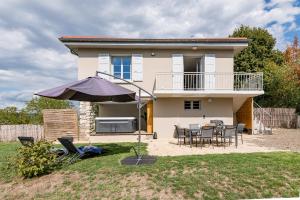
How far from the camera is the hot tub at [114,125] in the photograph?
13914 mm

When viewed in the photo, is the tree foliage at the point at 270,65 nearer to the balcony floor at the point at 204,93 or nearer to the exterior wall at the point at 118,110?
the balcony floor at the point at 204,93

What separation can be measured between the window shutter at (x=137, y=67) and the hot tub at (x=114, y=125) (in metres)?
2.82

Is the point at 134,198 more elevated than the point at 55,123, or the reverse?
the point at 55,123

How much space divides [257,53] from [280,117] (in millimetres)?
9421

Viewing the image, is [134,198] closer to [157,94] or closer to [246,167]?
[246,167]

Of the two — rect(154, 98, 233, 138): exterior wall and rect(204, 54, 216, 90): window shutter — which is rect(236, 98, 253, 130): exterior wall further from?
rect(204, 54, 216, 90): window shutter

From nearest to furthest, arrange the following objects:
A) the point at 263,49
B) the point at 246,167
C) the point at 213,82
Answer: the point at 246,167, the point at 213,82, the point at 263,49

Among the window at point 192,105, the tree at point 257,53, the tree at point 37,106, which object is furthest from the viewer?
the tree at point 257,53

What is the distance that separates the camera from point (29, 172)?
6.52 meters

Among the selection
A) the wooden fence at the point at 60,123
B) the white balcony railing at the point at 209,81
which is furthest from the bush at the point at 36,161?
the white balcony railing at the point at 209,81

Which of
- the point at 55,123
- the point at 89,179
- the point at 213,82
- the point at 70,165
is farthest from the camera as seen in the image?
the point at 213,82

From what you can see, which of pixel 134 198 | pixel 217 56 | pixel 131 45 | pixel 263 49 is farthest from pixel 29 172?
pixel 263 49

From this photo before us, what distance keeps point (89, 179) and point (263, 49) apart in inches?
1064

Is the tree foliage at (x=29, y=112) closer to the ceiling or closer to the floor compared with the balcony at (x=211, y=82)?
closer to the floor
